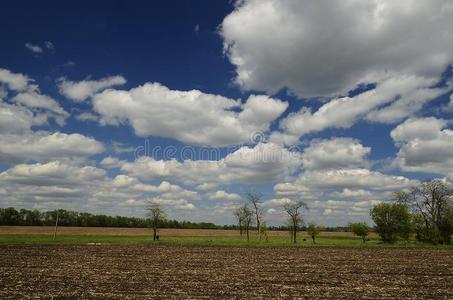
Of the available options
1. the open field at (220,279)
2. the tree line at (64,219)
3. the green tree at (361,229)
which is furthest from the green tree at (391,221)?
the tree line at (64,219)

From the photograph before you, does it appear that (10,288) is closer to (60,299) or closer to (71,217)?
(60,299)

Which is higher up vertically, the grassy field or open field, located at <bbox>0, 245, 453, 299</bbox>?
open field, located at <bbox>0, 245, 453, 299</bbox>

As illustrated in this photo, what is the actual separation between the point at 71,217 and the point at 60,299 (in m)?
165

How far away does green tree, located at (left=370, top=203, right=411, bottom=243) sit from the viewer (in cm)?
7806

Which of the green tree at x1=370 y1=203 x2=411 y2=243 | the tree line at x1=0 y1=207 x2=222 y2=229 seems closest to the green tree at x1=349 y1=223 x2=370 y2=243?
the green tree at x1=370 y1=203 x2=411 y2=243

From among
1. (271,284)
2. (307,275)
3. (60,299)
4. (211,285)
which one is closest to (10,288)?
(60,299)

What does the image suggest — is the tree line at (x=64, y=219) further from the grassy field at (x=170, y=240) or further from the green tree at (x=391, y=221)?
the green tree at (x=391, y=221)

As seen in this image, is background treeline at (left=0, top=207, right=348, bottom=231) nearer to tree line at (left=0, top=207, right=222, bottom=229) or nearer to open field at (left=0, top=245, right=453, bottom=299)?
tree line at (left=0, top=207, right=222, bottom=229)

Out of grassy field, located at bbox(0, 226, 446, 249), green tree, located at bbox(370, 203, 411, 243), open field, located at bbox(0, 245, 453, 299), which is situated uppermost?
green tree, located at bbox(370, 203, 411, 243)

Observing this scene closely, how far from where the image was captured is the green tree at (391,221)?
78.1m

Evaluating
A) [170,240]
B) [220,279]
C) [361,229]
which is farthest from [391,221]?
[220,279]

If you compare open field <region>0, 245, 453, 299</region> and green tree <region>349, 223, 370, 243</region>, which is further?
green tree <region>349, 223, 370, 243</region>

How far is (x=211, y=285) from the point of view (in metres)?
21.5

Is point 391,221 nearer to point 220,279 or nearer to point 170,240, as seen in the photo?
point 170,240
